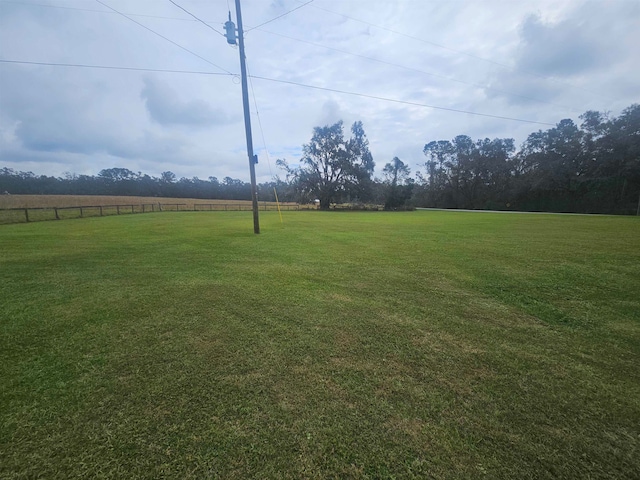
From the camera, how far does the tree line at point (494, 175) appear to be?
1407 inches

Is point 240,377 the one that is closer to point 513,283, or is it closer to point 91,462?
point 91,462

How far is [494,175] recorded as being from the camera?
5328 centimetres

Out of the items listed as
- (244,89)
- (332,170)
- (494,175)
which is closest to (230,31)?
(244,89)

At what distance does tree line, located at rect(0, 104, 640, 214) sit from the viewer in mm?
35750

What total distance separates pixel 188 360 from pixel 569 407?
3014 mm

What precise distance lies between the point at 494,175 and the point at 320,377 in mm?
63459

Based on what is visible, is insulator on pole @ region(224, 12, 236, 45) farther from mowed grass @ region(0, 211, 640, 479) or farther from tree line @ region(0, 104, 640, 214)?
tree line @ region(0, 104, 640, 214)

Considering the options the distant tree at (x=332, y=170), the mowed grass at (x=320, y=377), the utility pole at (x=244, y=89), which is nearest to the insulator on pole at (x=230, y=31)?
the utility pole at (x=244, y=89)

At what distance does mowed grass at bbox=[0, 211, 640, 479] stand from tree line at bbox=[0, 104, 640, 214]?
41652 millimetres

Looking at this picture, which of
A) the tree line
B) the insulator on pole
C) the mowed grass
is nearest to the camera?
the mowed grass

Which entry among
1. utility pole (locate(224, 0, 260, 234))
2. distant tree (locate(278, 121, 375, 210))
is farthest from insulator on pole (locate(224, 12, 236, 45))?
distant tree (locate(278, 121, 375, 210))

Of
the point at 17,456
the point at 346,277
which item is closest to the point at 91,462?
the point at 17,456

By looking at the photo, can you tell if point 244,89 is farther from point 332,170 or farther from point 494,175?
point 494,175

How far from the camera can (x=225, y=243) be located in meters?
8.84
